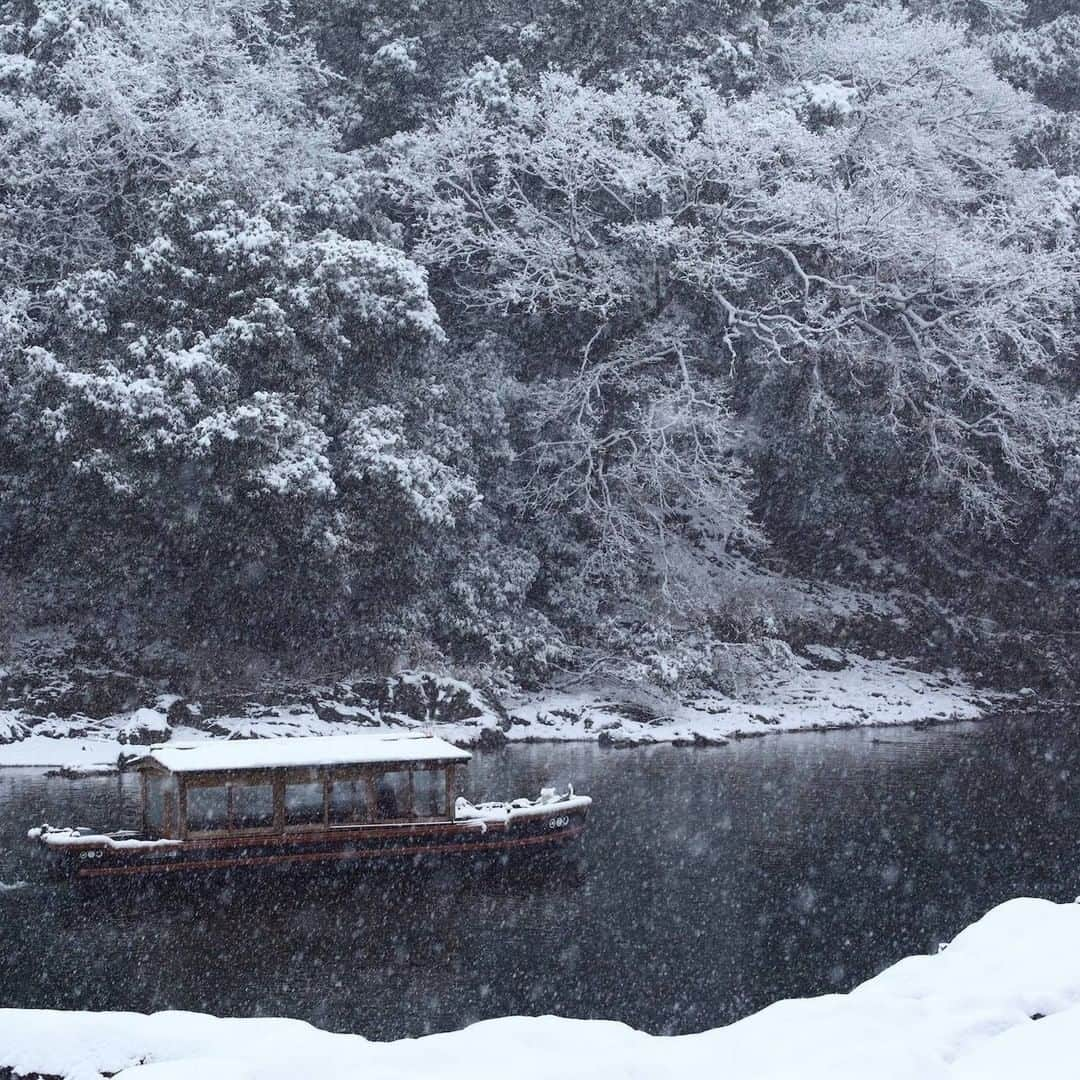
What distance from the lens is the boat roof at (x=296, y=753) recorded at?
17.6 m

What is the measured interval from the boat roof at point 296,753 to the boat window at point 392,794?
0.43 meters

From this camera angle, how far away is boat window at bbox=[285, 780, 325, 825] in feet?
59.9

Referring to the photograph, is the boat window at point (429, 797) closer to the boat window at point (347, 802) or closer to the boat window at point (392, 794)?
the boat window at point (392, 794)

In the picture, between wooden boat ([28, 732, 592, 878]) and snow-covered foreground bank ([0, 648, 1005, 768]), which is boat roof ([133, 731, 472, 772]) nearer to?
wooden boat ([28, 732, 592, 878])

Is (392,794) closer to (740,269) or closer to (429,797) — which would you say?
(429,797)

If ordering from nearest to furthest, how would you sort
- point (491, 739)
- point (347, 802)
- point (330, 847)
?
point (330, 847)
point (347, 802)
point (491, 739)

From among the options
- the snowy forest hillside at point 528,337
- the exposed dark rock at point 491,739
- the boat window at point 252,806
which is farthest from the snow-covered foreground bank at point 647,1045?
the exposed dark rock at point 491,739

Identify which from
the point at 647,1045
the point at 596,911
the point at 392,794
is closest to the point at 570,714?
the point at 392,794

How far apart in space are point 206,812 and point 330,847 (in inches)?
72.9

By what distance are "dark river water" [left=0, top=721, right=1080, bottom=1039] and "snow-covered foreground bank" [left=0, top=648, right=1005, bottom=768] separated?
1954 mm

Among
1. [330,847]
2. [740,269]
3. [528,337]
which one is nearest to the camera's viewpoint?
[330,847]

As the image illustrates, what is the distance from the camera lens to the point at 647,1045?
6.95 m

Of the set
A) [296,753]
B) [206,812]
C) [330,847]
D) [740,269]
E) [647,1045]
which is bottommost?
[330,847]

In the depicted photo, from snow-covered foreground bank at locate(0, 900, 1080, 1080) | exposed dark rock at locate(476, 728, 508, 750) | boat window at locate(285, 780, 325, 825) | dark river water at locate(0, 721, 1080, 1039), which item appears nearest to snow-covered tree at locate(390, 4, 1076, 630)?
exposed dark rock at locate(476, 728, 508, 750)
